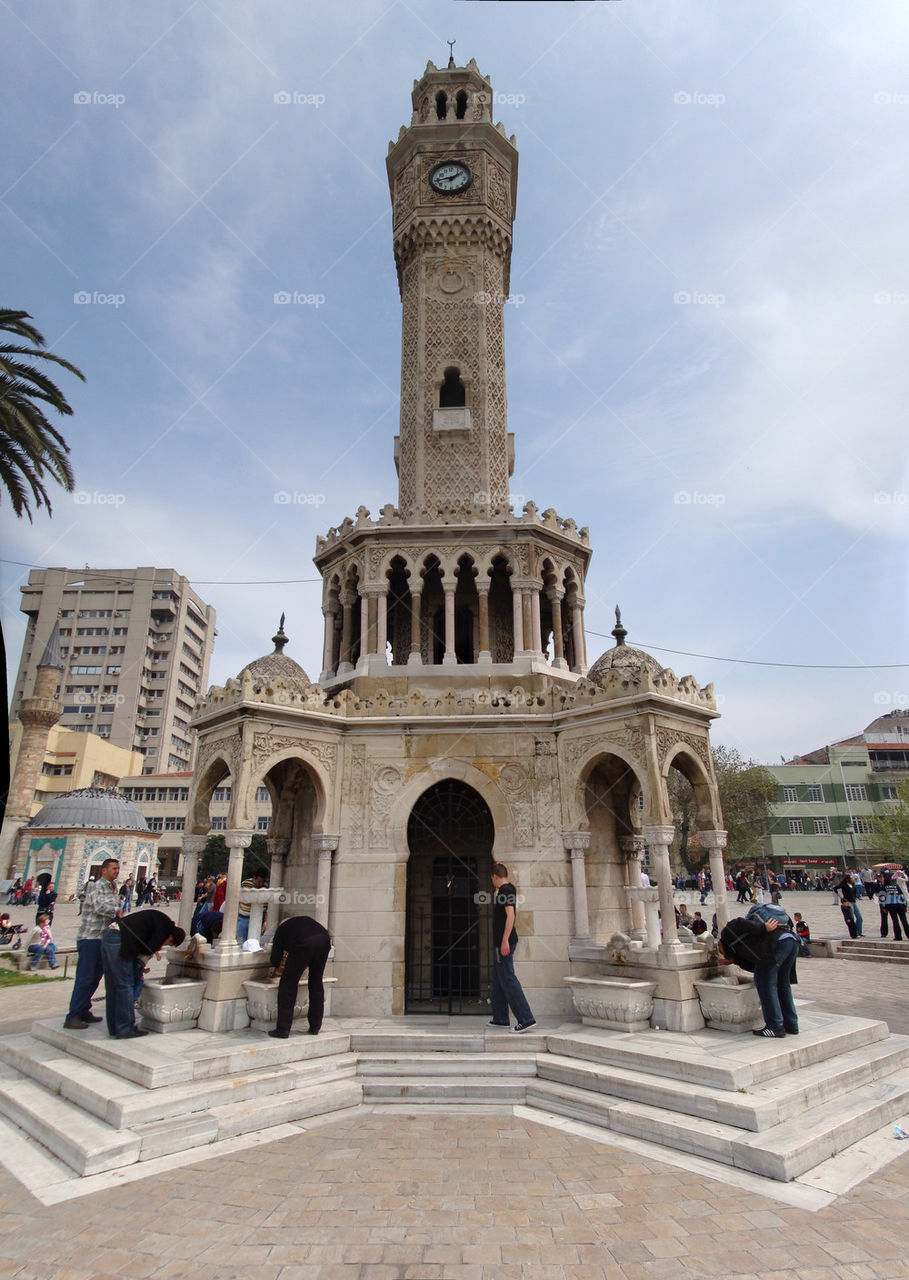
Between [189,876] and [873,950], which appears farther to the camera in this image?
[873,950]

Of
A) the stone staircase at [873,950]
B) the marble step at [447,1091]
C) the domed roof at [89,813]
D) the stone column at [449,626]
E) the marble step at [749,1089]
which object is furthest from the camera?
the domed roof at [89,813]

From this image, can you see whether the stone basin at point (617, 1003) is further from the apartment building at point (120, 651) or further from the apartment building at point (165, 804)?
the apartment building at point (120, 651)

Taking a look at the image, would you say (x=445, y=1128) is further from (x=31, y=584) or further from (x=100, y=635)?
(x=31, y=584)

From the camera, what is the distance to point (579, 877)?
39.1 feet

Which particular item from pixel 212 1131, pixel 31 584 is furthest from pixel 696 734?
pixel 31 584

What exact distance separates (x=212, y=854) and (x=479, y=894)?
43.9 meters

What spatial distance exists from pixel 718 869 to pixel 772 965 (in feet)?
9.70

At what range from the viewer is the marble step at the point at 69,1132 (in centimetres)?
639

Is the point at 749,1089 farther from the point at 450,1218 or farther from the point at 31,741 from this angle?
the point at 31,741

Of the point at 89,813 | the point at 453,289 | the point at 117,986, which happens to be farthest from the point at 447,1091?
the point at 89,813

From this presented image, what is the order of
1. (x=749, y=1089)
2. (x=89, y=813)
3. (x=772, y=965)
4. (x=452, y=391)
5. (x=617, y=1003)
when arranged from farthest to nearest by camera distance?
(x=89, y=813) → (x=452, y=391) → (x=617, y=1003) → (x=772, y=965) → (x=749, y=1089)

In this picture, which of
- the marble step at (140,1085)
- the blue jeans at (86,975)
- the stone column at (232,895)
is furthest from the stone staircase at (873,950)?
the blue jeans at (86,975)

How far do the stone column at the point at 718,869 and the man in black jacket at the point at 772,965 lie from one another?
7.30 ft

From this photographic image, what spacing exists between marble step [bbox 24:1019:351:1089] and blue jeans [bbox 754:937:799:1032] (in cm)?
566
